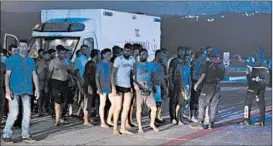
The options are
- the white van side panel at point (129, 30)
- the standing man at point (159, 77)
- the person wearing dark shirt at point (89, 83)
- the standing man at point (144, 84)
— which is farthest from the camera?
the white van side panel at point (129, 30)

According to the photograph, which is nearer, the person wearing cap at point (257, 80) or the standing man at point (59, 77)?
the standing man at point (59, 77)

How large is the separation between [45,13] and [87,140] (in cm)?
733

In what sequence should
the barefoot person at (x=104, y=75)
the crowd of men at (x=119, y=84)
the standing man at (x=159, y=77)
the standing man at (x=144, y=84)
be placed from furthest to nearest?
the standing man at (x=159, y=77) < the barefoot person at (x=104, y=75) < the standing man at (x=144, y=84) < the crowd of men at (x=119, y=84)

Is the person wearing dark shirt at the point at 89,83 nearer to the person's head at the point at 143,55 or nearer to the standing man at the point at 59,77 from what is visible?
the standing man at the point at 59,77

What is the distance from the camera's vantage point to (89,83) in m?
10.5

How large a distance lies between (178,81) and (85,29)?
4.52 metres

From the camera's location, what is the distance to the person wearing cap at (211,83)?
998cm

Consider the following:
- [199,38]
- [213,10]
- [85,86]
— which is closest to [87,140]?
[85,86]

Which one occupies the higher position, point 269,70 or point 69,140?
point 269,70

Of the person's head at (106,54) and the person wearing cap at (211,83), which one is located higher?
the person's head at (106,54)

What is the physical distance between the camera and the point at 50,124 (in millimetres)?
10523

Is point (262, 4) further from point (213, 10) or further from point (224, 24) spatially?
point (224, 24)

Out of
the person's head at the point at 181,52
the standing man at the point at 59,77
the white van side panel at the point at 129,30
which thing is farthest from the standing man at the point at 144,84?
the white van side panel at the point at 129,30

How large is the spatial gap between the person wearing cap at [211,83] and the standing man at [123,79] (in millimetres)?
1472
